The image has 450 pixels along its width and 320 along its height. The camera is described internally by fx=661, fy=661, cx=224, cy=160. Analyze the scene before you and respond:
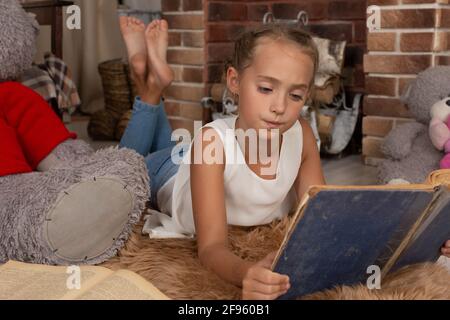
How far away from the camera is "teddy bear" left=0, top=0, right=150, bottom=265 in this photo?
1114mm

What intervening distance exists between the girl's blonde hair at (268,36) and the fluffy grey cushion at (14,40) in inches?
20.1

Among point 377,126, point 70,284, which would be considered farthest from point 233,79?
point 377,126

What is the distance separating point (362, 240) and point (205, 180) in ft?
0.97

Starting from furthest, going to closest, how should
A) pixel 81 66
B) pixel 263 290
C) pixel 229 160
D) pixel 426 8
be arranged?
pixel 81 66, pixel 426 8, pixel 229 160, pixel 263 290

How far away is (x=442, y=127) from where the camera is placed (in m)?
1.96

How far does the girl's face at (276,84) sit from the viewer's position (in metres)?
1.06

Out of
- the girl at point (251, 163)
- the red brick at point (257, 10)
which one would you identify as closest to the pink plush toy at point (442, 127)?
the girl at point (251, 163)

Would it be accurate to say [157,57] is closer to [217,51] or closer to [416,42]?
[416,42]

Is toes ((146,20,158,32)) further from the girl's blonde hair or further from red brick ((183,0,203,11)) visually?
red brick ((183,0,203,11))

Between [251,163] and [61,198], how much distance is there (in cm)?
34

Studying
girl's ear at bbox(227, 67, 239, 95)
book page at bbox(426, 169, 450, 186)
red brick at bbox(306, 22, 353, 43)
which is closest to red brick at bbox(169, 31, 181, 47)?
red brick at bbox(306, 22, 353, 43)
